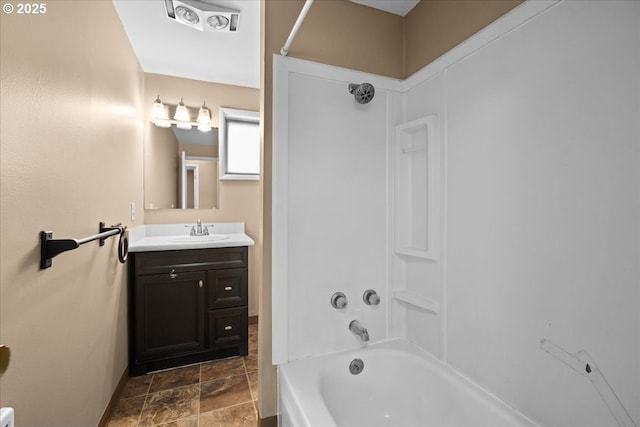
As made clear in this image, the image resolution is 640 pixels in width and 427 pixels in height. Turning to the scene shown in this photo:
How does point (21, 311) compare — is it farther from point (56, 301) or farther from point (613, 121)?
point (613, 121)

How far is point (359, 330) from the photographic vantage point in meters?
1.61

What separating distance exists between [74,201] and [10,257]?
0.48 m

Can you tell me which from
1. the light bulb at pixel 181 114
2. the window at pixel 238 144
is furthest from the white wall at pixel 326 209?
the light bulb at pixel 181 114

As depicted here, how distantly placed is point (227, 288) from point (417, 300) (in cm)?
151

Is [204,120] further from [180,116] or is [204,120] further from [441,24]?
[441,24]

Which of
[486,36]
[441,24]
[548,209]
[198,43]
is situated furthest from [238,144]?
[548,209]

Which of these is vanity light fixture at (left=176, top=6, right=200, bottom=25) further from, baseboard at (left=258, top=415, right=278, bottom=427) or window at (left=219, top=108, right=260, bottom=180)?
baseboard at (left=258, top=415, right=278, bottom=427)

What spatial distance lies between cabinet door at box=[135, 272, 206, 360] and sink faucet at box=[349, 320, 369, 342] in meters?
1.29

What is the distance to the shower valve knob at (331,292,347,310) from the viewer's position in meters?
1.62

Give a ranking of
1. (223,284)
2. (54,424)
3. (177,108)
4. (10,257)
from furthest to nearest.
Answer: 1. (177,108)
2. (223,284)
3. (54,424)
4. (10,257)

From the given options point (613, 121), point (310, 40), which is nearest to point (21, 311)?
point (310, 40)

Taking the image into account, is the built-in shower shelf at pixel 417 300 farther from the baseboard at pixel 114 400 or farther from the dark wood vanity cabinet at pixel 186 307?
the baseboard at pixel 114 400

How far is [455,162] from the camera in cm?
145

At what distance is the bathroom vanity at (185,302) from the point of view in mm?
2146
